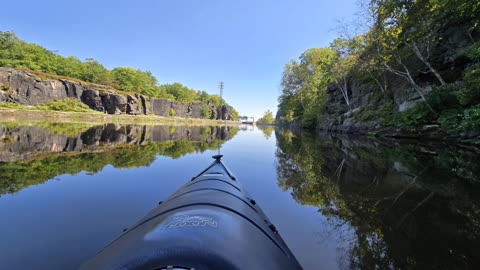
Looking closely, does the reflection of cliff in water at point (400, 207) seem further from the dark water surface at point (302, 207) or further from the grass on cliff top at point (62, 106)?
the grass on cliff top at point (62, 106)

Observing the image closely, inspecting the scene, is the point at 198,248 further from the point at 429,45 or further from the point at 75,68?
the point at 75,68

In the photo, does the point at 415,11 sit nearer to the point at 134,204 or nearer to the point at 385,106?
the point at 385,106

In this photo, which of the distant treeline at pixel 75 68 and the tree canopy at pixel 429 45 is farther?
the distant treeline at pixel 75 68

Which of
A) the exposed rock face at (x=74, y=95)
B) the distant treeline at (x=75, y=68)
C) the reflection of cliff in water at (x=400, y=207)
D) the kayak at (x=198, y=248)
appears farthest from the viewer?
the distant treeline at (x=75, y=68)

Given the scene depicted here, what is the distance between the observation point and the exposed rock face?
113 feet

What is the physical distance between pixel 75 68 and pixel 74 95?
16.9m

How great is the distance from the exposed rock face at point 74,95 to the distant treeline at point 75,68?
745cm

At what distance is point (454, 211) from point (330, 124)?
30056mm

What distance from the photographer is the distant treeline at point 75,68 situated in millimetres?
44031

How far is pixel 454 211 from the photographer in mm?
3523

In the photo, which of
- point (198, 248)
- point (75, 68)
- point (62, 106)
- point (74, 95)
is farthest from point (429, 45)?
point (75, 68)

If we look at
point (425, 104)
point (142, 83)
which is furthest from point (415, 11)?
point (142, 83)

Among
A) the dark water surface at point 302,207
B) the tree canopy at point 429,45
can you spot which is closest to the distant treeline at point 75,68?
the dark water surface at point 302,207

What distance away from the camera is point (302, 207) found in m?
4.13
